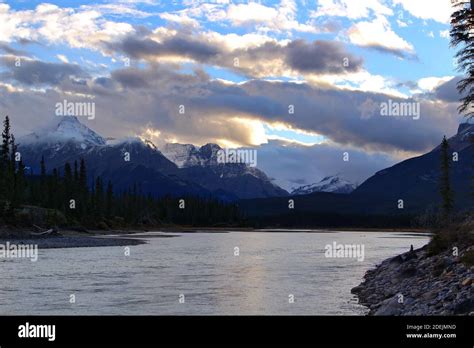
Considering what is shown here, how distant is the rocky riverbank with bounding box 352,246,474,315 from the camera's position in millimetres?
21844

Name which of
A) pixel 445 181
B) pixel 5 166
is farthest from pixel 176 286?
pixel 5 166

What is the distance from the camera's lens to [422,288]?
94.4 ft

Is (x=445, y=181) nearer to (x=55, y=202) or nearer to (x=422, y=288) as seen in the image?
(x=422, y=288)

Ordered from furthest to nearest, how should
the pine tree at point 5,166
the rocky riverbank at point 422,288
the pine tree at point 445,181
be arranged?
the pine tree at point 5,166
the pine tree at point 445,181
the rocky riverbank at point 422,288

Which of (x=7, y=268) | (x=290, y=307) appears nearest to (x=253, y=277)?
(x=290, y=307)

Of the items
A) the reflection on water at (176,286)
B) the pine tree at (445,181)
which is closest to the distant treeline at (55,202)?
the reflection on water at (176,286)

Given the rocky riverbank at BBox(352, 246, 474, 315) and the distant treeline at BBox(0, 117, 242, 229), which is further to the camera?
the distant treeline at BBox(0, 117, 242, 229)

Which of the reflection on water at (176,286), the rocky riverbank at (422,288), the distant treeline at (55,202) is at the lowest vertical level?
the reflection on water at (176,286)

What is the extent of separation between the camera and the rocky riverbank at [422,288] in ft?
71.7

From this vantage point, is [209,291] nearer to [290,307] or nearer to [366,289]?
[290,307]

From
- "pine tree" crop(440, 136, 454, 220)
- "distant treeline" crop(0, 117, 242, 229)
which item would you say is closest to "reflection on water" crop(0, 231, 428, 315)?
"pine tree" crop(440, 136, 454, 220)

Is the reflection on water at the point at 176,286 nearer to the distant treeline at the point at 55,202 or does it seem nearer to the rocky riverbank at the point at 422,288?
the rocky riverbank at the point at 422,288

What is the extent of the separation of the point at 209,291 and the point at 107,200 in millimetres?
142099

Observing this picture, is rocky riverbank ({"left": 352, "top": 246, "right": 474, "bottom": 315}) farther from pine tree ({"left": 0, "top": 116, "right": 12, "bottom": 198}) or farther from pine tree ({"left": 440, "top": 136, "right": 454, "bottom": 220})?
pine tree ({"left": 0, "top": 116, "right": 12, "bottom": 198})
